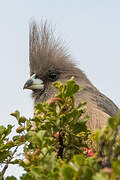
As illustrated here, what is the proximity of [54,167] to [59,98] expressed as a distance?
0.90 meters

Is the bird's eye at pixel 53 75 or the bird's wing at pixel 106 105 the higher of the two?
the bird's eye at pixel 53 75

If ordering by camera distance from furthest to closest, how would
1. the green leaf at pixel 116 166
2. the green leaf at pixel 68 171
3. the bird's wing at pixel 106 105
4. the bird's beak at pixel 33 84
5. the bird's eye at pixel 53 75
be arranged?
the bird's eye at pixel 53 75 < the bird's beak at pixel 33 84 < the bird's wing at pixel 106 105 < the green leaf at pixel 68 171 < the green leaf at pixel 116 166

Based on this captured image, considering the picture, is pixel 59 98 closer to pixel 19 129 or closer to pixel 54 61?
pixel 19 129

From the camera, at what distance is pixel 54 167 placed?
1.96 m

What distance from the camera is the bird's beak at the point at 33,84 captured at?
689cm

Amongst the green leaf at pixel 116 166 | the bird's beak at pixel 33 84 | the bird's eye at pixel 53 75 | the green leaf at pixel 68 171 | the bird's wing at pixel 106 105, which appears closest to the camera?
the green leaf at pixel 116 166

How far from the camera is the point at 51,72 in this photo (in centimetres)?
723

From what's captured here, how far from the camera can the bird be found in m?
6.44

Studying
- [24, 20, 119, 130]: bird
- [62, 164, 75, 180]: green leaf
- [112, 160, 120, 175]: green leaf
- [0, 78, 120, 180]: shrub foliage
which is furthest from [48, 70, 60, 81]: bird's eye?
[112, 160, 120, 175]: green leaf

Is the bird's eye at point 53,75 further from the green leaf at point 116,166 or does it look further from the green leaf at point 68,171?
the green leaf at point 116,166

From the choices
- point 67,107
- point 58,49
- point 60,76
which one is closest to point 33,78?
point 60,76

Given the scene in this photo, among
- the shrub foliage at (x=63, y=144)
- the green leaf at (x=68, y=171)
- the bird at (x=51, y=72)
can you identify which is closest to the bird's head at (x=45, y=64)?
the bird at (x=51, y=72)

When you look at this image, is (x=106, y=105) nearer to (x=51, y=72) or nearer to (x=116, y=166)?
(x=51, y=72)

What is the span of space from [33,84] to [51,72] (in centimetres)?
43
